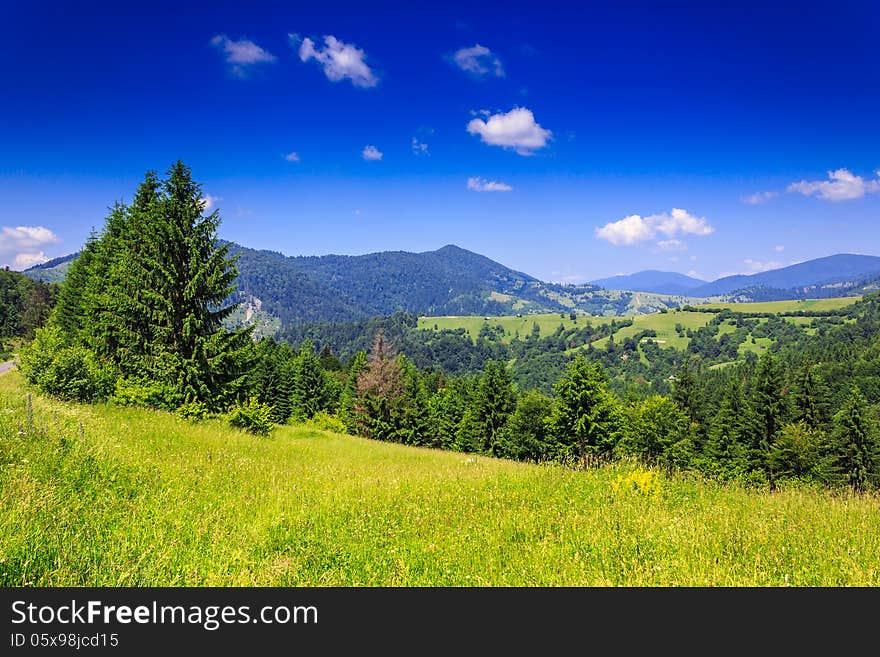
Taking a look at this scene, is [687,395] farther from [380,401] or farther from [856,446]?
[380,401]

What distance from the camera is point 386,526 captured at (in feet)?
20.8

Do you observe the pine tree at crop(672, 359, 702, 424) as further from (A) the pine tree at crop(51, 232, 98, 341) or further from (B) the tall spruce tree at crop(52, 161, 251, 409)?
(A) the pine tree at crop(51, 232, 98, 341)

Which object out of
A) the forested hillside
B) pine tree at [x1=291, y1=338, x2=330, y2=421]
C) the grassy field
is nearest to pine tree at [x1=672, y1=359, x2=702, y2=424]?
pine tree at [x1=291, y1=338, x2=330, y2=421]

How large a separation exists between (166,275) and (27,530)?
14.7m

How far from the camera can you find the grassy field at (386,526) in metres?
4.78

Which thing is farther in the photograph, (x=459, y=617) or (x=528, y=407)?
(x=528, y=407)

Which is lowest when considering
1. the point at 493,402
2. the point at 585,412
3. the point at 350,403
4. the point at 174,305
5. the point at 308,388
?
the point at 350,403

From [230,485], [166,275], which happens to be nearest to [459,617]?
[230,485]

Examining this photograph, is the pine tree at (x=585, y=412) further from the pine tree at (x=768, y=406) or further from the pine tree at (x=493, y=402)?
the pine tree at (x=768, y=406)

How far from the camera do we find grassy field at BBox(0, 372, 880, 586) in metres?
4.78

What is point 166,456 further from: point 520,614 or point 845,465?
point 845,465

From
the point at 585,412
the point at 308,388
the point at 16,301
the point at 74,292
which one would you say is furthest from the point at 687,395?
the point at 16,301

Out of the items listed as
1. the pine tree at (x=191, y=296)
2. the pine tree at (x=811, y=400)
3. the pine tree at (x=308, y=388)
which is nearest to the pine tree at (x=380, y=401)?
the pine tree at (x=308, y=388)

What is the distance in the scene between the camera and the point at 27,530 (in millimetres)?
4918
